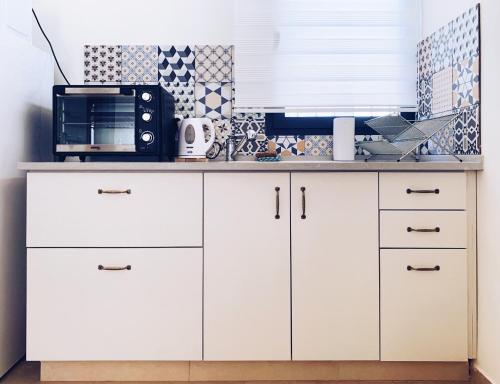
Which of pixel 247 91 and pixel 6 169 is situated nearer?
pixel 6 169

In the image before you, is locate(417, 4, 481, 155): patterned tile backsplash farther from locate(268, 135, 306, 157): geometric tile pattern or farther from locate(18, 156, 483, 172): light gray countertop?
locate(268, 135, 306, 157): geometric tile pattern

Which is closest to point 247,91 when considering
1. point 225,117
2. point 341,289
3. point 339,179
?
point 225,117

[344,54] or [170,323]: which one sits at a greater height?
[344,54]

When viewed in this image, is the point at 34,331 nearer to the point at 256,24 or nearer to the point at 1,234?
the point at 1,234

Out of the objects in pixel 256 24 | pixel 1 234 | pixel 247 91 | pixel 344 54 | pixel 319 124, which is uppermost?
pixel 256 24

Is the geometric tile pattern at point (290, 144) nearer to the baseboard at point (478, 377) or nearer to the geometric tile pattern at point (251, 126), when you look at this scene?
the geometric tile pattern at point (251, 126)

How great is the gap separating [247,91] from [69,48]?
98cm

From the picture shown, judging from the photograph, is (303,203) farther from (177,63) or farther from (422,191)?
(177,63)

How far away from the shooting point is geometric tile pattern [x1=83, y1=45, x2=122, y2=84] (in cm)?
248

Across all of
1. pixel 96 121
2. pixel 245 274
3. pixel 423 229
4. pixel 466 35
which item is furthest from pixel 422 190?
pixel 96 121

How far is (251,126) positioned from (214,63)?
39 cm

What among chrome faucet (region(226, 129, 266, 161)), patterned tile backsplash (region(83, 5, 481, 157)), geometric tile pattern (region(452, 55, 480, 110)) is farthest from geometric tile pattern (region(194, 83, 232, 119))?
geometric tile pattern (region(452, 55, 480, 110))

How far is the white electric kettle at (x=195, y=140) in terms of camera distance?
229 cm

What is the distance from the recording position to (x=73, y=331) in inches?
73.2
